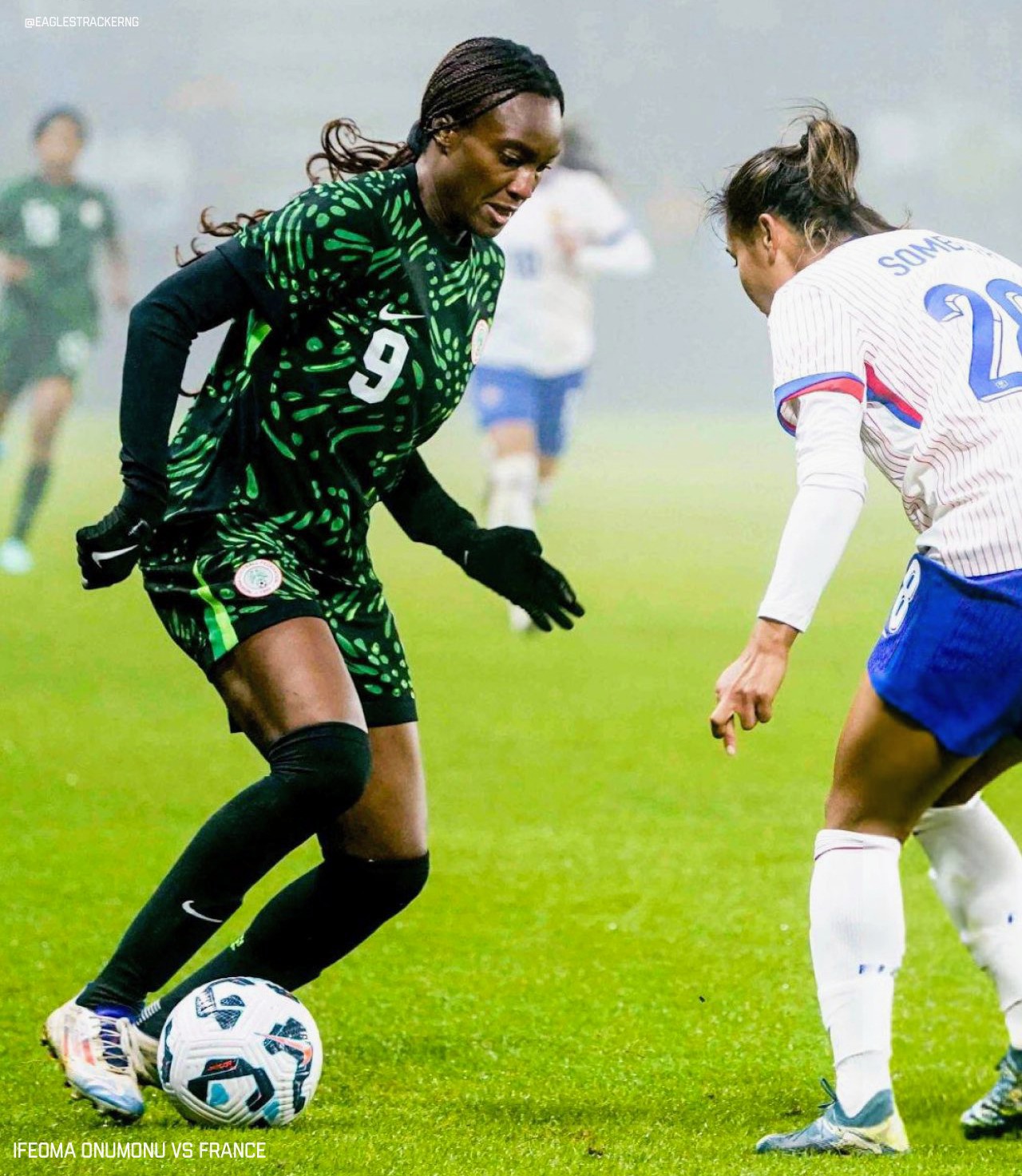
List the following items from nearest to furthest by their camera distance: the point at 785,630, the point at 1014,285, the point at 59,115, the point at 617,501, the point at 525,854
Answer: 1. the point at 785,630
2. the point at 1014,285
3. the point at 525,854
4. the point at 59,115
5. the point at 617,501

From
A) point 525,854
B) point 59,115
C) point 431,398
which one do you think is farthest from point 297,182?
point 431,398

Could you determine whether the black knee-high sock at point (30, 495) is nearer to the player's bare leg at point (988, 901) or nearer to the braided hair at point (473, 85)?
the braided hair at point (473, 85)

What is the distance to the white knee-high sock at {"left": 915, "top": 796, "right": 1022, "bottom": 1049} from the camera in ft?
12.1

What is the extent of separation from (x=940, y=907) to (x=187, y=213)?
16.4 m

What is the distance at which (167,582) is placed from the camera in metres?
3.66

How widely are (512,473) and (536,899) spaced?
18.4 ft

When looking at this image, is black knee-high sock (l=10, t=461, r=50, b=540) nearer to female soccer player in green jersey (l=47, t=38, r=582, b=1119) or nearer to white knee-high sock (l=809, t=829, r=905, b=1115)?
female soccer player in green jersey (l=47, t=38, r=582, b=1119)

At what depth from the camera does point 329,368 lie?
3658 millimetres

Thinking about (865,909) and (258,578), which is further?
(258,578)

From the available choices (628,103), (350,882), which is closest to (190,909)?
(350,882)

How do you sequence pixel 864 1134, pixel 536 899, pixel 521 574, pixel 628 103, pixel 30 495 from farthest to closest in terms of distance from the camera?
pixel 628 103 → pixel 30 495 → pixel 536 899 → pixel 521 574 → pixel 864 1134

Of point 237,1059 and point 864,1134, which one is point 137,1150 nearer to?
point 237,1059

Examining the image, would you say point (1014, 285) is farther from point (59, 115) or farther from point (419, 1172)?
point (59, 115)

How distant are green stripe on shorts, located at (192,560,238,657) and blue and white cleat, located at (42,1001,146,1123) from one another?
2.38ft
